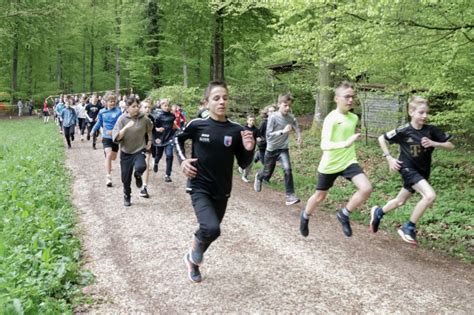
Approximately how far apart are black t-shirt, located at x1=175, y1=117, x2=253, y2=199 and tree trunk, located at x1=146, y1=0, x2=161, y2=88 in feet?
80.6

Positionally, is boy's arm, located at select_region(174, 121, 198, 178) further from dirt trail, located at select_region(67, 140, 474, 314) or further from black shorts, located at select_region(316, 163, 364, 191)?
black shorts, located at select_region(316, 163, 364, 191)

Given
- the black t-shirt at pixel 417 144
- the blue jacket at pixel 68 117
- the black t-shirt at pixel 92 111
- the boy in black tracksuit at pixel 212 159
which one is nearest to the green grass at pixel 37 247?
the boy in black tracksuit at pixel 212 159

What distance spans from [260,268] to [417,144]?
273 centimetres

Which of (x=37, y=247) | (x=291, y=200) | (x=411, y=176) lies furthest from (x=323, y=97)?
(x=37, y=247)

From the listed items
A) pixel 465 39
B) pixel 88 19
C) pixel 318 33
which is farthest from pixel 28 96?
pixel 465 39

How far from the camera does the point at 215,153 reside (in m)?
4.70

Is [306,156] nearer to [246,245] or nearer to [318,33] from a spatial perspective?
[318,33]

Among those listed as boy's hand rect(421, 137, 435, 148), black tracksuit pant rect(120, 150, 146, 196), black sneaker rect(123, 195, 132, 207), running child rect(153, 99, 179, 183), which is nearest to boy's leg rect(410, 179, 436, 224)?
boy's hand rect(421, 137, 435, 148)

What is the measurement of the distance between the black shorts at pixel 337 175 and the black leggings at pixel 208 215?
168cm

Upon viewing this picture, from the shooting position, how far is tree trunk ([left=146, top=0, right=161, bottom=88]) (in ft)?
93.7

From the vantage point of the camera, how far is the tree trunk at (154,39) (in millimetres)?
28562

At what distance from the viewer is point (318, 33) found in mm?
9234

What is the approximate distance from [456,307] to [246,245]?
278cm

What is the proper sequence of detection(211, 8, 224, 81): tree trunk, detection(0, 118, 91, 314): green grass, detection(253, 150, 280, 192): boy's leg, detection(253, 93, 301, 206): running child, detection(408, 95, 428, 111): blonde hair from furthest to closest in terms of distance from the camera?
detection(211, 8, 224, 81): tree trunk < detection(253, 150, 280, 192): boy's leg < detection(253, 93, 301, 206): running child < detection(408, 95, 428, 111): blonde hair < detection(0, 118, 91, 314): green grass
